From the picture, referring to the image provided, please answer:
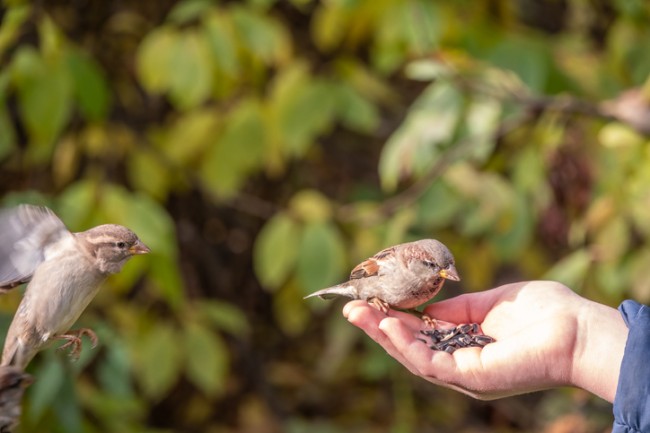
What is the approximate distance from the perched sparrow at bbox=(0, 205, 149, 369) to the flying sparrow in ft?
2.55

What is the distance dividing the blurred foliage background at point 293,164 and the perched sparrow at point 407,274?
101 cm

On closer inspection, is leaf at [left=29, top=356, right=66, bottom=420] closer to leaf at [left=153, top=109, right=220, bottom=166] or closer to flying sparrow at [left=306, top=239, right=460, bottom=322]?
flying sparrow at [left=306, top=239, right=460, bottom=322]

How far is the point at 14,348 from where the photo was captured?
2182 mm

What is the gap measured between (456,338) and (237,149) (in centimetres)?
231

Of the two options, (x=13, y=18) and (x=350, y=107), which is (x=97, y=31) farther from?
(x=13, y=18)

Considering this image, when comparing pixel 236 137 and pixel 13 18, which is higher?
pixel 13 18

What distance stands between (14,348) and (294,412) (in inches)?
163

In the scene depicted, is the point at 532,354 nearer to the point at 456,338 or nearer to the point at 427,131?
the point at 456,338

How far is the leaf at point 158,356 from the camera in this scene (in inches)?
180

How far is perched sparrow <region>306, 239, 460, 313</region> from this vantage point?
104 inches

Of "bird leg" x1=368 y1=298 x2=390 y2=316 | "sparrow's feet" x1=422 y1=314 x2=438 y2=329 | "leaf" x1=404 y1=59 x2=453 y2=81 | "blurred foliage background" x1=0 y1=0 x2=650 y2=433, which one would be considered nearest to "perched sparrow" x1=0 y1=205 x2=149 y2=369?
"bird leg" x1=368 y1=298 x2=390 y2=316

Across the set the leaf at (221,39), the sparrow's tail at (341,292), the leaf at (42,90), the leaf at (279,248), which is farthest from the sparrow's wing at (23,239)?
the leaf at (221,39)

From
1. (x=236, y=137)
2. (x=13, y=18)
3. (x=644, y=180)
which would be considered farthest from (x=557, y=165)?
(x=13, y=18)

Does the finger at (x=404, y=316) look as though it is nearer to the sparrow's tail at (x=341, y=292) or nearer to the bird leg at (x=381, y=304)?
the bird leg at (x=381, y=304)
